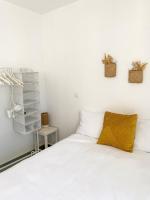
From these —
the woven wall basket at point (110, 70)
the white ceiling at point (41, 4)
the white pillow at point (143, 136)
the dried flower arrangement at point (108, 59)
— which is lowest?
the white pillow at point (143, 136)

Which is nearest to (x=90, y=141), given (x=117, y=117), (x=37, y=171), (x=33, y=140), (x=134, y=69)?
(x=117, y=117)

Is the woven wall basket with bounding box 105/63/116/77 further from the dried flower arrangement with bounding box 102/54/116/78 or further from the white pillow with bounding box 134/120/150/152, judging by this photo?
the white pillow with bounding box 134/120/150/152

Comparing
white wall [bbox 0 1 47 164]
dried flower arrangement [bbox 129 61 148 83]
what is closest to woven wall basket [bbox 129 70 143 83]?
dried flower arrangement [bbox 129 61 148 83]

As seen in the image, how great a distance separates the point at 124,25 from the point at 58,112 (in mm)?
1759

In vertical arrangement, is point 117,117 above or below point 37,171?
above

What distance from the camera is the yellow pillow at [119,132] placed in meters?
1.98

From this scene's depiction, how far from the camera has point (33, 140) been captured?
3.17 m

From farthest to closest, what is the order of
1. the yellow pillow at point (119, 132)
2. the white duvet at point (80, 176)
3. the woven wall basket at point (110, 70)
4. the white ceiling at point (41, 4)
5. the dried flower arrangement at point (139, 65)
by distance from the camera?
the white ceiling at point (41, 4), the woven wall basket at point (110, 70), the dried flower arrangement at point (139, 65), the yellow pillow at point (119, 132), the white duvet at point (80, 176)

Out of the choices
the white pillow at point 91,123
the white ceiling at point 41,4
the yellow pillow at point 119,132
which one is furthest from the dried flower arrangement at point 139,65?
the white ceiling at point 41,4

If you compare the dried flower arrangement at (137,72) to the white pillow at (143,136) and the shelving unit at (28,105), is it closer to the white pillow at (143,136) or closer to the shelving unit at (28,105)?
the white pillow at (143,136)

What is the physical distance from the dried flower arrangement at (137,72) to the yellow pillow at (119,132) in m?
0.46

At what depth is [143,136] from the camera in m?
2.05

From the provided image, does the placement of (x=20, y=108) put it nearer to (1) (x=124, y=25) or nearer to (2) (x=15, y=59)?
(2) (x=15, y=59)

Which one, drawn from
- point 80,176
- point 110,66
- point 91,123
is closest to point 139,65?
point 110,66
